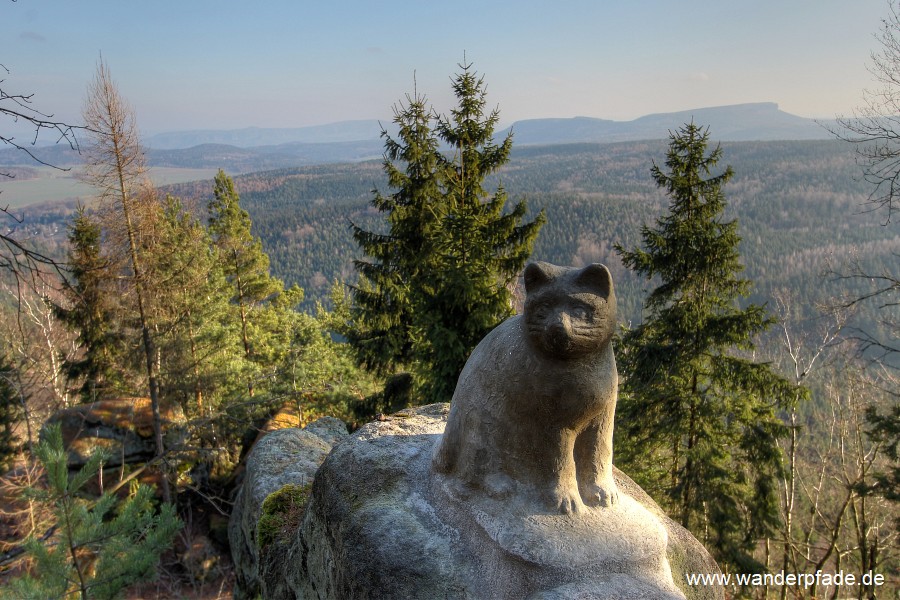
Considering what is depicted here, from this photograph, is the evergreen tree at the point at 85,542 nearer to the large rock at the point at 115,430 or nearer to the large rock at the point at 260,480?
the large rock at the point at 260,480

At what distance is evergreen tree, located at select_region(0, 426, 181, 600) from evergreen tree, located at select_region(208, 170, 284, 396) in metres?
16.6

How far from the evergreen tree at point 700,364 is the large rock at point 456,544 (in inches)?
203

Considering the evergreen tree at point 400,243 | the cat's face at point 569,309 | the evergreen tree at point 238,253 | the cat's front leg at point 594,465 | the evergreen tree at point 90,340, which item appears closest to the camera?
the cat's face at point 569,309

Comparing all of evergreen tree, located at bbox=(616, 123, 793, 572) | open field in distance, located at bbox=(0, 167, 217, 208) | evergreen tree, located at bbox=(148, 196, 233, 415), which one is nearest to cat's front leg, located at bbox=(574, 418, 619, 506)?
open field in distance, located at bbox=(0, 167, 217, 208)

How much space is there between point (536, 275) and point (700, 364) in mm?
7912

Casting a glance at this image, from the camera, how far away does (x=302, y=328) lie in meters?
20.0

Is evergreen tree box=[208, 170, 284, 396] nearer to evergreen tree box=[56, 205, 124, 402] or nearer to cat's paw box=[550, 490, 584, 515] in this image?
evergreen tree box=[56, 205, 124, 402]

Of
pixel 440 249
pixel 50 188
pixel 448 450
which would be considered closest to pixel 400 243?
pixel 440 249

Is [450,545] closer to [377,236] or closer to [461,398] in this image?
[461,398]

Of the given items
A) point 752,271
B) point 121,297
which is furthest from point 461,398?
point 752,271

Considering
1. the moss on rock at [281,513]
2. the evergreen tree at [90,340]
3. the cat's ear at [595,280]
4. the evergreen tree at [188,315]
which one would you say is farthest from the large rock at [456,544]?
the evergreen tree at [90,340]

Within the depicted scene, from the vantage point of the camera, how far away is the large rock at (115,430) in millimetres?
16109

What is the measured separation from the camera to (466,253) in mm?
11664

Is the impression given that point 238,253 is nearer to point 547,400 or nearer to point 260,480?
point 260,480
